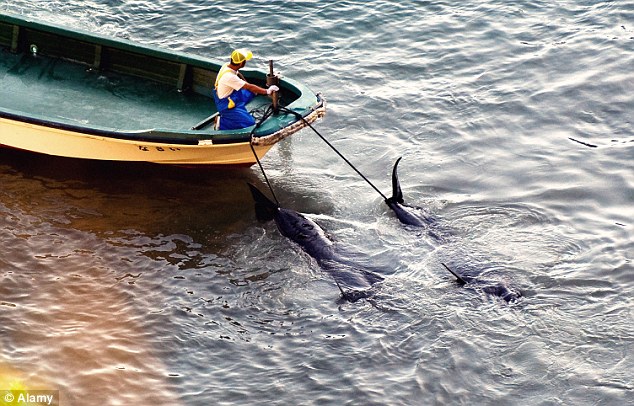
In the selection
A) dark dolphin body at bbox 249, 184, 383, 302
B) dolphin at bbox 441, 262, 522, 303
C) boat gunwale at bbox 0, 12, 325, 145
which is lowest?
dark dolphin body at bbox 249, 184, 383, 302

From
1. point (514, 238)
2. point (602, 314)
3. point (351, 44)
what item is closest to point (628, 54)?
point (351, 44)

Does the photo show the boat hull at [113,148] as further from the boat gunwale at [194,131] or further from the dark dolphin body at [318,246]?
the dark dolphin body at [318,246]

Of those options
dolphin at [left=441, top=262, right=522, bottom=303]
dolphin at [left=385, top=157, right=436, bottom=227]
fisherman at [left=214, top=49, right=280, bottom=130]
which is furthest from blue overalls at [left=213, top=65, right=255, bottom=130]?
dolphin at [left=441, top=262, right=522, bottom=303]

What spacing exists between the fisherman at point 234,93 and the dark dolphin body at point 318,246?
110 cm

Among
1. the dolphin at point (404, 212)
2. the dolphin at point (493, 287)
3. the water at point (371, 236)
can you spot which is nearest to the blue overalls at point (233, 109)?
the water at point (371, 236)

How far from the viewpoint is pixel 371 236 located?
11797 millimetres

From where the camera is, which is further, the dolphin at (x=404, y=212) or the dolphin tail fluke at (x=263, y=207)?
the dolphin at (x=404, y=212)

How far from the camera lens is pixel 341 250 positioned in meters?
11.4

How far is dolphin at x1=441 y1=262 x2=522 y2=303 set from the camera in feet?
34.3

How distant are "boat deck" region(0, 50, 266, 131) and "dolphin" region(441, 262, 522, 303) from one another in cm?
410

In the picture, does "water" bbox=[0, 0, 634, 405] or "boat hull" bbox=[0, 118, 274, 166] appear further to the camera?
"boat hull" bbox=[0, 118, 274, 166]

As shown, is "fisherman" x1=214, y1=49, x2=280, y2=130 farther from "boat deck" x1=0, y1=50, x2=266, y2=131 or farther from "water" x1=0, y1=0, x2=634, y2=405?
"water" x1=0, y1=0, x2=634, y2=405

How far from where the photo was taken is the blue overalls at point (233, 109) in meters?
11.8

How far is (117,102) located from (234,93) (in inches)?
96.6
